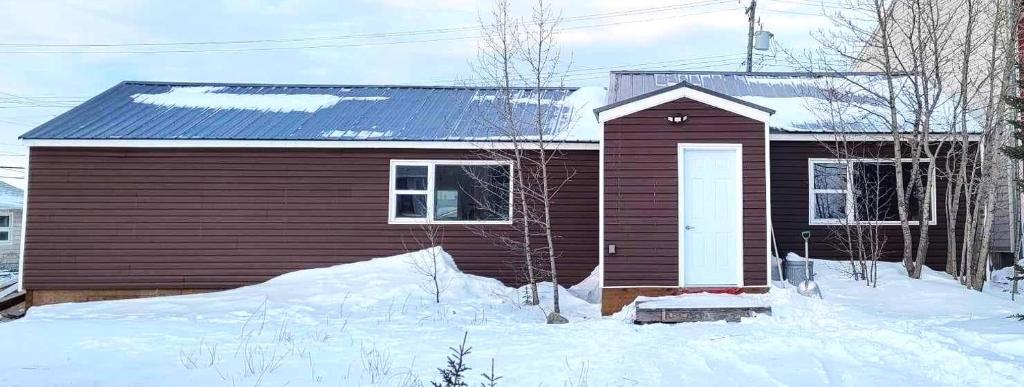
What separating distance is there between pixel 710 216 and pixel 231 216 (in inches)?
304

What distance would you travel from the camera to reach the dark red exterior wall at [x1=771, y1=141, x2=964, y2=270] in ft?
38.9

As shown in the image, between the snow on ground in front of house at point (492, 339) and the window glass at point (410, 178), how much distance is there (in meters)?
1.64

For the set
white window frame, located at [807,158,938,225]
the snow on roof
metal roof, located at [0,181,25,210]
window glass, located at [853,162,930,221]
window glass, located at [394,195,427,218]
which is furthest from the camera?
metal roof, located at [0,181,25,210]

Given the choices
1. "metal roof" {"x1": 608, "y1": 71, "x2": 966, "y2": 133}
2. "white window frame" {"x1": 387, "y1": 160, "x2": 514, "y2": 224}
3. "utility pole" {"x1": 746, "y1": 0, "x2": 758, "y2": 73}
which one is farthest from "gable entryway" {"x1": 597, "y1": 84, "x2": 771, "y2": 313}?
"utility pole" {"x1": 746, "y1": 0, "x2": 758, "y2": 73}

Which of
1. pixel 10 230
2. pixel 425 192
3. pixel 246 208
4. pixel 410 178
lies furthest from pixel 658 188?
pixel 10 230

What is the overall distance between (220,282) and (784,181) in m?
9.40

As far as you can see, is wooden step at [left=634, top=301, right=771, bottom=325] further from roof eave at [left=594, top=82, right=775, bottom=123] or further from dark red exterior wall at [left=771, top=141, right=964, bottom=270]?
dark red exterior wall at [left=771, top=141, right=964, bottom=270]

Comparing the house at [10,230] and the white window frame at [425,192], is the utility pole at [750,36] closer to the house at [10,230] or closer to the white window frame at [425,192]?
the white window frame at [425,192]

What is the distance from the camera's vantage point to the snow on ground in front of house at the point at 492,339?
5.70m

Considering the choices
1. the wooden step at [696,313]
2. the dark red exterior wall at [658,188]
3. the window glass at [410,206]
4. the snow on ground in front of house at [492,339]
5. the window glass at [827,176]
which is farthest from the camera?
the window glass at [410,206]

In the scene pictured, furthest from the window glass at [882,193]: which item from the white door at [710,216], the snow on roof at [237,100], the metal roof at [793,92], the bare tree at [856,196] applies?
the snow on roof at [237,100]

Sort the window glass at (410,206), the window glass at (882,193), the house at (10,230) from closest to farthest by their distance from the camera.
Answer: the window glass at (882,193), the window glass at (410,206), the house at (10,230)

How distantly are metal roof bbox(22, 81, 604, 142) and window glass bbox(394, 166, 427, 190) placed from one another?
0.57 meters

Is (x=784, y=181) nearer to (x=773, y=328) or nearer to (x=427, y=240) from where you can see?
(x=773, y=328)
